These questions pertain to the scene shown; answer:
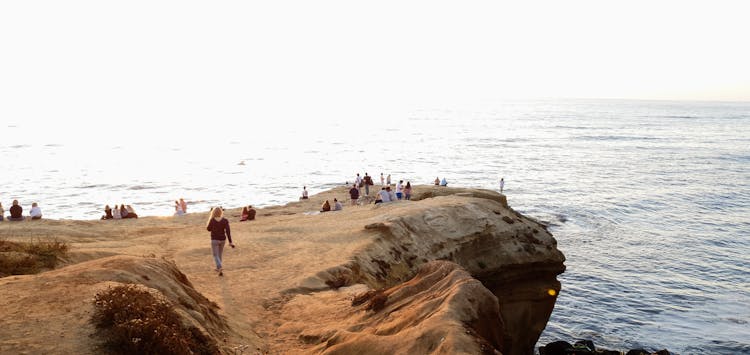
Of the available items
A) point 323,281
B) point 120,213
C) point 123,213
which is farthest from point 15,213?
point 323,281

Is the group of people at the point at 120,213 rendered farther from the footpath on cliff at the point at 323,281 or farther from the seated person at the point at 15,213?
the seated person at the point at 15,213

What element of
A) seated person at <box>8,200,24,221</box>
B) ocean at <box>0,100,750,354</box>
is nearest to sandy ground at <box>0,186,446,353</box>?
seated person at <box>8,200,24,221</box>

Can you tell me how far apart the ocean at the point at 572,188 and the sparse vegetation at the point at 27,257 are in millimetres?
21118

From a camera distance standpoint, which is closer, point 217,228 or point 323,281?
point 217,228

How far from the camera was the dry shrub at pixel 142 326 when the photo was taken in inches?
329

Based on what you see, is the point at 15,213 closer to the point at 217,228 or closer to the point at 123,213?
the point at 123,213

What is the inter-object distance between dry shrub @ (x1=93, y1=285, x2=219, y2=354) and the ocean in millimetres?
20463

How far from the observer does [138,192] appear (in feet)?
194

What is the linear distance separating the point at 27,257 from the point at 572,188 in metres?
56.9

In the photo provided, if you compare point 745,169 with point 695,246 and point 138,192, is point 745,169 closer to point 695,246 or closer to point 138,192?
point 695,246

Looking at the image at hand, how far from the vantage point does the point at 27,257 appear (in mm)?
13438

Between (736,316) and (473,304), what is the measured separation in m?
24.8

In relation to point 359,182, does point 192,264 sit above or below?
above

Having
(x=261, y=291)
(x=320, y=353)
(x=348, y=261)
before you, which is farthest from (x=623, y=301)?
(x=320, y=353)
